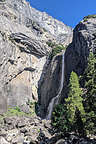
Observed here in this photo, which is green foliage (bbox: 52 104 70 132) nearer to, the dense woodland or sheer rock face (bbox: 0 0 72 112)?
the dense woodland

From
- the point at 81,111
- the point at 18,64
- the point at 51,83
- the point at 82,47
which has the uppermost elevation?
the point at 82,47

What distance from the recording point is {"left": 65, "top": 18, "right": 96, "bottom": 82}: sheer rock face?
1721 inches

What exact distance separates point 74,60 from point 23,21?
4796 cm

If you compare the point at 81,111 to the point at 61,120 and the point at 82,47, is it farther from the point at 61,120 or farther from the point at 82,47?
the point at 82,47

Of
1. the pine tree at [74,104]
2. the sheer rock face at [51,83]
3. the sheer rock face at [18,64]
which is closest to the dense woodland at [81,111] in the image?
the pine tree at [74,104]

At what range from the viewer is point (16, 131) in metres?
32.9

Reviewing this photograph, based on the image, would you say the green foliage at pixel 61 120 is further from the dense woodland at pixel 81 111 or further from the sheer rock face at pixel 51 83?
the sheer rock face at pixel 51 83

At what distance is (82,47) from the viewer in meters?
45.9

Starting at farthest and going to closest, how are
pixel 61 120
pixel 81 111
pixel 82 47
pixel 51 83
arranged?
pixel 51 83
pixel 82 47
pixel 61 120
pixel 81 111

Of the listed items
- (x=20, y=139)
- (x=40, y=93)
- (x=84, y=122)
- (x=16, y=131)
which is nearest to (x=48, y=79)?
(x=40, y=93)

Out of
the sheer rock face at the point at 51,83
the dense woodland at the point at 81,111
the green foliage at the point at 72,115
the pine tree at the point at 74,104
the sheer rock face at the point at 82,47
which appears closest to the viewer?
the dense woodland at the point at 81,111

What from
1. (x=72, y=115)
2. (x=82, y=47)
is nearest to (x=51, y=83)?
(x=82, y=47)

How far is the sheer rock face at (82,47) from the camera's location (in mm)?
43719

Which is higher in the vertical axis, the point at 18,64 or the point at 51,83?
the point at 18,64
